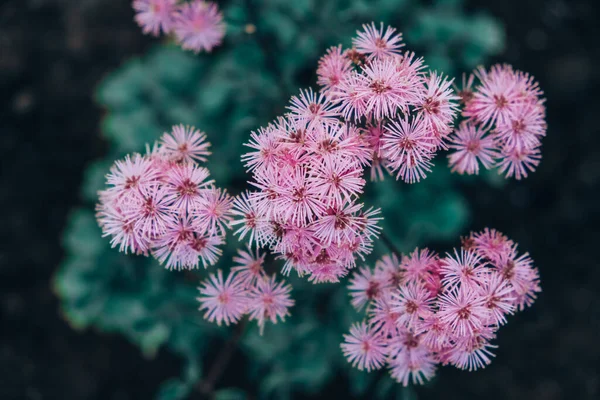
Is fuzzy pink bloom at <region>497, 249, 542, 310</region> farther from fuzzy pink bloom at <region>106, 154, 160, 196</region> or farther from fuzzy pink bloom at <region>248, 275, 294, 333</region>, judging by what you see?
fuzzy pink bloom at <region>106, 154, 160, 196</region>

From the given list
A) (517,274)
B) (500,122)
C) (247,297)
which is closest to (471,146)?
(500,122)

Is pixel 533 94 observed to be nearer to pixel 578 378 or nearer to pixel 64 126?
pixel 578 378

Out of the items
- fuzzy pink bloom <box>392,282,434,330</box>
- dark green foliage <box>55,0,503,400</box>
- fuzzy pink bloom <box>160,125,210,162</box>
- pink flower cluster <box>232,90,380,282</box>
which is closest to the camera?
pink flower cluster <box>232,90,380,282</box>

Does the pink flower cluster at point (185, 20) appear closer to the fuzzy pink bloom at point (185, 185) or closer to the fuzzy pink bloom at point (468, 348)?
the fuzzy pink bloom at point (185, 185)

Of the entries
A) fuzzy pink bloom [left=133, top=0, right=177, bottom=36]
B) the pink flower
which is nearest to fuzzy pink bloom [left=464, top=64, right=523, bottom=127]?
the pink flower

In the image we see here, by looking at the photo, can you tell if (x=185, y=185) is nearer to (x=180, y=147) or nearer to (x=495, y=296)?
(x=180, y=147)

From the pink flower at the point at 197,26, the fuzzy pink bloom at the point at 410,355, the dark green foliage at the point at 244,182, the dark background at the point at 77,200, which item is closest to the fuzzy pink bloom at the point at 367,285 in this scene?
the fuzzy pink bloom at the point at 410,355

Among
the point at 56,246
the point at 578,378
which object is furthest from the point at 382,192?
the point at 56,246
